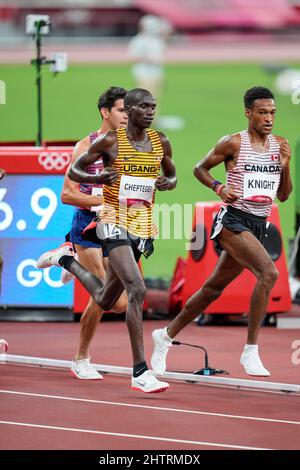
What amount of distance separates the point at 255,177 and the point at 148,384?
162 centimetres

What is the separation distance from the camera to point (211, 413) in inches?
287

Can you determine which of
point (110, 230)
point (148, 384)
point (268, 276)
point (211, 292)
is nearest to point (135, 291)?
point (110, 230)

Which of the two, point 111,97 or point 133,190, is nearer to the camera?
point 133,190

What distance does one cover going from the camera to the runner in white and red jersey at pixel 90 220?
859 centimetres

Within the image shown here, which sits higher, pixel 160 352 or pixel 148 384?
pixel 160 352

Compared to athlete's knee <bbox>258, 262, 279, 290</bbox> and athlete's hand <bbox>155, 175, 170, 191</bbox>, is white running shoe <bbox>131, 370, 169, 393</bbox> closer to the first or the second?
athlete's knee <bbox>258, 262, 279, 290</bbox>

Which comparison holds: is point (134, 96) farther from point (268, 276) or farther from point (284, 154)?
point (268, 276)

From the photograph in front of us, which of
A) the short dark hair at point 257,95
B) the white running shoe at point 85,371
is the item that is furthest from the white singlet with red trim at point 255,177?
the white running shoe at point 85,371

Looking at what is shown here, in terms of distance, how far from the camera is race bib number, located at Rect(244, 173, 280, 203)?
8.27 meters

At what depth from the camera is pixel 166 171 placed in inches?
323

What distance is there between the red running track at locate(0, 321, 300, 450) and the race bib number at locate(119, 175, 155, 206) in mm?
1262

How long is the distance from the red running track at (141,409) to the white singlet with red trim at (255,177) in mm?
1275

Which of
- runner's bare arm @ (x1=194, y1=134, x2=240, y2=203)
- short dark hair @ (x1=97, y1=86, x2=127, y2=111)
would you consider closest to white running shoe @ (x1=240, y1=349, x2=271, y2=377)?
runner's bare arm @ (x1=194, y1=134, x2=240, y2=203)

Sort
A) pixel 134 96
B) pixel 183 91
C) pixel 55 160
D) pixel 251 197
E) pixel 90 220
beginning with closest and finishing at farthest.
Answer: pixel 134 96, pixel 251 197, pixel 90 220, pixel 55 160, pixel 183 91
